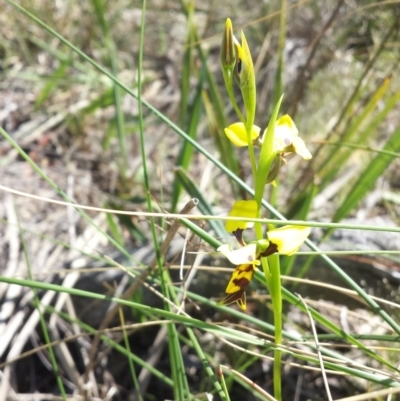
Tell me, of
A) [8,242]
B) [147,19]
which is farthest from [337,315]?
[147,19]

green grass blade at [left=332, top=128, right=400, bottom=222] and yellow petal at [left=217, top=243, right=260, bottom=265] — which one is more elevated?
green grass blade at [left=332, top=128, right=400, bottom=222]

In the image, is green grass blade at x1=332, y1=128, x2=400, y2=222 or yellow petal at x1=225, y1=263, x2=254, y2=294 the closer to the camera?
yellow petal at x1=225, y1=263, x2=254, y2=294

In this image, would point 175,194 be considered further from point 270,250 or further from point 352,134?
point 270,250

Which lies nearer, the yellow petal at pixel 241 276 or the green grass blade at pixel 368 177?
the yellow petal at pixel 241 276

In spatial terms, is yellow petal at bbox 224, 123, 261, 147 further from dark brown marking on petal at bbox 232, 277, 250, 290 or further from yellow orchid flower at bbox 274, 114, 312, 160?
dark brown marking on petal at bbox 232, 277, 250, 290

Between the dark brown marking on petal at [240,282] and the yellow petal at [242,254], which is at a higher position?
the yellow petal at [242,254]

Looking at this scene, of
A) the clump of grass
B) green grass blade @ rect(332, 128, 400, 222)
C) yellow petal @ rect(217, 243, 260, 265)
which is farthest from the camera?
green grass blade @ rect(332, 128, 400, 222)

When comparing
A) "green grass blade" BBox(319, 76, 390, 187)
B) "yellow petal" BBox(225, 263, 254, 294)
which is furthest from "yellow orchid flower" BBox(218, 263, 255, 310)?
"green grass blade" BBox(319, 76, 390, 187)

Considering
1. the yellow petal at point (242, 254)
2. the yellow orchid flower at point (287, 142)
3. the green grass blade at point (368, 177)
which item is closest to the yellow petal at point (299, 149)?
the yellow orchid flower at point (287, 142)

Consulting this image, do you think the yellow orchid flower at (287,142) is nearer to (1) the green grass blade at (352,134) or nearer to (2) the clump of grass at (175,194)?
(2) the clump of grass at (175,194)

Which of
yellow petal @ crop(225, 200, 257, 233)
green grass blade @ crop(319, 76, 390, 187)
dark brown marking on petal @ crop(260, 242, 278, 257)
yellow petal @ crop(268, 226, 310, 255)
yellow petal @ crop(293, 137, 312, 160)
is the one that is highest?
green grass blade @ crop(319, 76, 390, 187)
